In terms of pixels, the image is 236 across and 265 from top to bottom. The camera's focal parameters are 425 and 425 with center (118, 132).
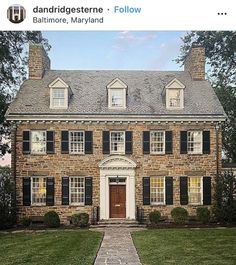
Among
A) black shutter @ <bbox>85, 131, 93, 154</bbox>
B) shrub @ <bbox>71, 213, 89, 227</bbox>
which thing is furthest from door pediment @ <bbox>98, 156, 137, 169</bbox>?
shrub @ <bbox>71, 213, 89, 227</bbox>

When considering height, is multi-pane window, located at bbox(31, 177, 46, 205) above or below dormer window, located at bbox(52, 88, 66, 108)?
below

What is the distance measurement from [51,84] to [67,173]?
435 cm

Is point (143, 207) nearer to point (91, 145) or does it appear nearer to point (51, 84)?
point (91, 145)

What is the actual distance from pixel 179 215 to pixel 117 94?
6501mm

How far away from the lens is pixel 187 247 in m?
12.0

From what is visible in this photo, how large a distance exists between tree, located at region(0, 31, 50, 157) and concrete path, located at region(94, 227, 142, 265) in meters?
10.1

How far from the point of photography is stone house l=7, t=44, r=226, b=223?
19844mm

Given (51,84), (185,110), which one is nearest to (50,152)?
(51,84)

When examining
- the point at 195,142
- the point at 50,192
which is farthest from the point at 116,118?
the point at 50,192

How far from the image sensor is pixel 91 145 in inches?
789

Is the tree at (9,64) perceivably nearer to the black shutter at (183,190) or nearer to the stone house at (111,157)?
the stone house at (111,157)

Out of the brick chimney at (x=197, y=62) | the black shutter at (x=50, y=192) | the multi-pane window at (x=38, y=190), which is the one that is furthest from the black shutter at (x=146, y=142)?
the multi-pane window at (x=38, y=190)

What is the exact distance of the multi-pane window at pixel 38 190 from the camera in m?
19.8

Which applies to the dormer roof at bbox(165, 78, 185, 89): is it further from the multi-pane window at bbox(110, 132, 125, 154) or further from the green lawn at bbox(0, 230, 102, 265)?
the green lawn at bbox(0, 230, 102, 265)
